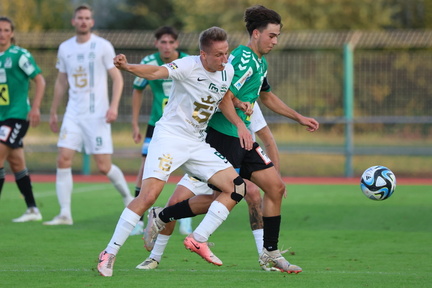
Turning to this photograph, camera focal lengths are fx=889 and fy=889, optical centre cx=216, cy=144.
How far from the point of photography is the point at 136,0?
144ft

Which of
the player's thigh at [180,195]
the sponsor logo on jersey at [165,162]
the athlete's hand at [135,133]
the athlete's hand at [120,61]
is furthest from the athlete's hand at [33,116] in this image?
the athlete's hand at [120,61]

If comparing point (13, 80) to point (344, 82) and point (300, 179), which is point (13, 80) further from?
point (344, 82)

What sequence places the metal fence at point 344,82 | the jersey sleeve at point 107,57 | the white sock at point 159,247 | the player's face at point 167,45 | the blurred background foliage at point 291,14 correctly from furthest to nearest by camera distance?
the blurred background foliage at point 291,14, the metal fence at point 344,82, the jersey sleeve at point 107,57, the player's face at point 167,45, the white sock at point 159,247

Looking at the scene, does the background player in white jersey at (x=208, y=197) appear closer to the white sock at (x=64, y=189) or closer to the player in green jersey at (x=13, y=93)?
the white sock at (x=64, y=189)

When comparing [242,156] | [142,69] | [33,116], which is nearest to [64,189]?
[33,116]

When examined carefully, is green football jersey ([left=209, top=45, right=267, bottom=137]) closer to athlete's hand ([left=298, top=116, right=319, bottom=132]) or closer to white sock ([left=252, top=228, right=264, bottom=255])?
athlete's hand ([left=298, top=116, right=319, bottom=132])

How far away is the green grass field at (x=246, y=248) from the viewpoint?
22.9 feet

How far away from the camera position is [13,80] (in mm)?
11289

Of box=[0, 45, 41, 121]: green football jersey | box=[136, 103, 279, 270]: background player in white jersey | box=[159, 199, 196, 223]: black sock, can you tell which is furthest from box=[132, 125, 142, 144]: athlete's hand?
box=[159, 199, 196, 223]: black sock

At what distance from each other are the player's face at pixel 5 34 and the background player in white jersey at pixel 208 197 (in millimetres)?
4289

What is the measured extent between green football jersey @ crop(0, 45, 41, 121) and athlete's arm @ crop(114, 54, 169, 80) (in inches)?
187

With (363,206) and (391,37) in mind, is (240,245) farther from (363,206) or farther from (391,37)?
(391,37)

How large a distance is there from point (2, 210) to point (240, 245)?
4747 millimetres

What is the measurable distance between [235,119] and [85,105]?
14.0 ft
